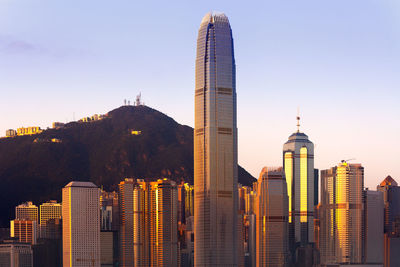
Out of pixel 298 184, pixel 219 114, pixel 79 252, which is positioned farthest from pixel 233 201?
pixel 298 184

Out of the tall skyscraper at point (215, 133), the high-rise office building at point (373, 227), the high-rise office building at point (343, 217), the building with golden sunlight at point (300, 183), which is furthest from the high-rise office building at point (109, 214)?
the high-rise office building at point (373, 227)

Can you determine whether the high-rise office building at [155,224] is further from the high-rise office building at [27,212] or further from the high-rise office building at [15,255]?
the high-rise office building at [27,212]

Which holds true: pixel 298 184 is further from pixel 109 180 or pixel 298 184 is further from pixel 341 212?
pixel 109 180

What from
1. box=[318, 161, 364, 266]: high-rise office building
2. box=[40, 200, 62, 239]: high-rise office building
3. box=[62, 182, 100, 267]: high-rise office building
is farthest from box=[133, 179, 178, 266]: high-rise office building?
box=[318, 161, 364, 266]: high-rise office building

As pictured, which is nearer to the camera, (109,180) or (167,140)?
(109,180)

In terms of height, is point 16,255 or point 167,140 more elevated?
point 167,140

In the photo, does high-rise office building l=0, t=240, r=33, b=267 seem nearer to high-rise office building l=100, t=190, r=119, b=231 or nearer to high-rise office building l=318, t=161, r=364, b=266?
high-rise office building l=100, t=190, r=119, b=231

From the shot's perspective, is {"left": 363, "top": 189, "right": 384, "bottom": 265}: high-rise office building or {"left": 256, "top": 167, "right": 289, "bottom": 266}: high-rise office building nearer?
{"left": 256, "top": 167, "right": 289, "bottom": 266}: high-rise office building
